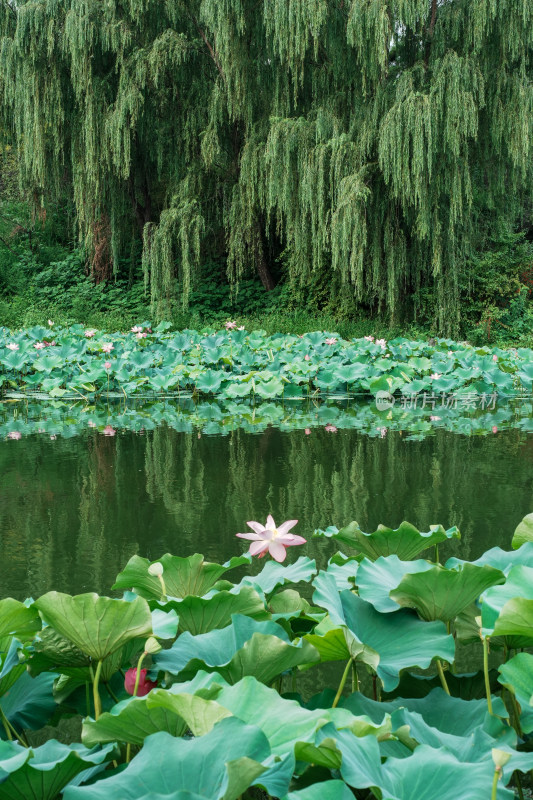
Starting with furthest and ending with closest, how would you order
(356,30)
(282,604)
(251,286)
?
(251,286), (356,30), (282,604)

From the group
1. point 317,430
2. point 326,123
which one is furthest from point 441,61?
point 317,430

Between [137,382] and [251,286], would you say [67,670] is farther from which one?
[251,286]

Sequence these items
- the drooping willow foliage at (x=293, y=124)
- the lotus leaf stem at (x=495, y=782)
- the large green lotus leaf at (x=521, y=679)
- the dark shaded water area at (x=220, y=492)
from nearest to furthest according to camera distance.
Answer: the lotus leaf stem at (x=495, y=782) → the large green lotus leaf at (x=521, y=679) → the dark shaded water area at (x=220, y=492) → the drooping willow foliage at (x=293, y=124)

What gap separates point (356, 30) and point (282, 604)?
779 centimetres

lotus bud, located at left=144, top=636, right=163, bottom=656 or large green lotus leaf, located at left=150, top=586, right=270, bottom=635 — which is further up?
lotus bud, located at left=144, top=636, right=163, bottom=656

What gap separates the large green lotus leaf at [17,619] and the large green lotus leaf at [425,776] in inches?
16.0

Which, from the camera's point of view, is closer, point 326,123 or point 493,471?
point 493,471

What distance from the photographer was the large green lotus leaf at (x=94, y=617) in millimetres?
802

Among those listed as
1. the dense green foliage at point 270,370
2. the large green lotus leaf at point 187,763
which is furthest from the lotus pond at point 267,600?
the dense green foliage at point 270,370

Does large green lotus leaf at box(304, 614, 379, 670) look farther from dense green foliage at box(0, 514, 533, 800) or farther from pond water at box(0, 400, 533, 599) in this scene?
pond water at box(0, 400, 533, 599)

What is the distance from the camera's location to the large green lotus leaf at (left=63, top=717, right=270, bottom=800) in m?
0.60

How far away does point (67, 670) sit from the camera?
35.5 inches

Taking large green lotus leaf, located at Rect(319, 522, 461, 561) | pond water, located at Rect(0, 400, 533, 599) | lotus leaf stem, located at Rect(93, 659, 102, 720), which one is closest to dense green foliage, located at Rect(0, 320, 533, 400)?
pond water, located at Rect(0, 400, 533, 599)

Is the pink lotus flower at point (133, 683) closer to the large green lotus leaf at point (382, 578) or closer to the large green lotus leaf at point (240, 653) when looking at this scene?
the large green lotus leaf at point (240, 653)
